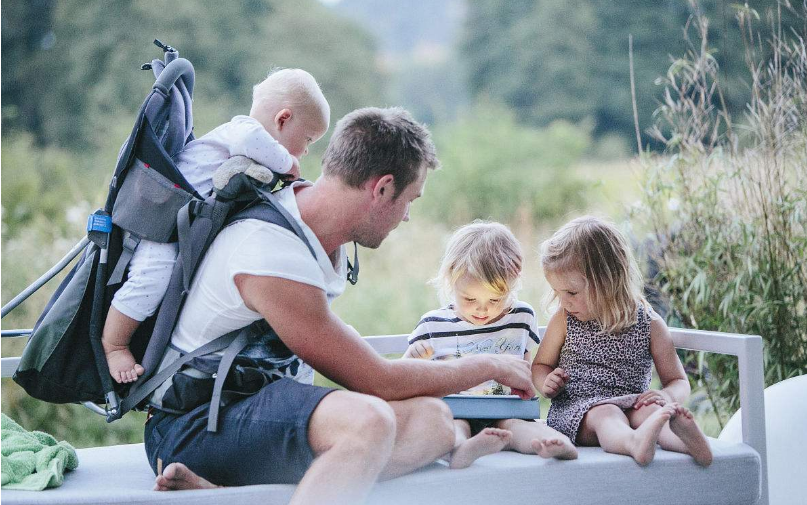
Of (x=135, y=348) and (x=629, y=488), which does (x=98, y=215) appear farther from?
(x=629, y=488)

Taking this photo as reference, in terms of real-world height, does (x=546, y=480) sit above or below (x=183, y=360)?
below

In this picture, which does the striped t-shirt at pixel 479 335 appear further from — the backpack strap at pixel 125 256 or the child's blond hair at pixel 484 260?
the backpack strap at pixel 125 256

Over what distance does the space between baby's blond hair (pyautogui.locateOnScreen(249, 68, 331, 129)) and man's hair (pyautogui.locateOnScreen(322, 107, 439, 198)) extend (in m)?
0.40

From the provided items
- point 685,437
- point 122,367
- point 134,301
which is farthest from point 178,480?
point 685,437

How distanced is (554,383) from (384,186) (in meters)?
0.89

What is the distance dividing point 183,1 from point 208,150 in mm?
9883

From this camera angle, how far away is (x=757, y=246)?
3533 mm

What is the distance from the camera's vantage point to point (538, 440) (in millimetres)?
2281

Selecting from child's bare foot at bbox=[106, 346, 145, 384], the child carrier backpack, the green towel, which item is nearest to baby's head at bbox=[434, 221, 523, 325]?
the child carrier backpack

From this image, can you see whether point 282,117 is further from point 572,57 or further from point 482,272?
point 572,57

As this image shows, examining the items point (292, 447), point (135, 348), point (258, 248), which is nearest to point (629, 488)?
point (292, 447)

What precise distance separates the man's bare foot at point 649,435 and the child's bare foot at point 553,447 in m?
0.18

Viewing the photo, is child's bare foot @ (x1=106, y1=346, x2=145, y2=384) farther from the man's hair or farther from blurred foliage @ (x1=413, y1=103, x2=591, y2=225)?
blurred foliage @ (x1=413, y1=103, x2=591, y2=225)

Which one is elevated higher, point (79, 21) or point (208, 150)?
point (79, 21)
